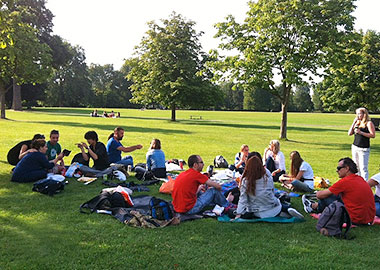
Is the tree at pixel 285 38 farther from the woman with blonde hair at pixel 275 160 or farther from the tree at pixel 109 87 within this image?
the tree at pixel 109 87

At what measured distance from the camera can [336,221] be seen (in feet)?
19.2

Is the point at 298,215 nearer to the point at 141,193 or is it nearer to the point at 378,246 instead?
the point at 378,246

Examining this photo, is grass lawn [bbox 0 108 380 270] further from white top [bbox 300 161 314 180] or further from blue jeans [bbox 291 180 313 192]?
white top [bbox 300 161 314 180]

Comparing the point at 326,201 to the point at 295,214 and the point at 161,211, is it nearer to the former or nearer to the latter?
the point at 295,214

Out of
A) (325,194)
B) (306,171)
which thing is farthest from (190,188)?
(306,171)

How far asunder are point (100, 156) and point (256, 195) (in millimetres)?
5295

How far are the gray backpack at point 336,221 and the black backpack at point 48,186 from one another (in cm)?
584

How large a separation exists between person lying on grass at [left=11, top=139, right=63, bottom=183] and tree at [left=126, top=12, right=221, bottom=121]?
92.3ft

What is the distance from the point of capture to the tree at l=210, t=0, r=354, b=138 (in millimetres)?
19938

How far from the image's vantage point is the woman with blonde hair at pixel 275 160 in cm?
1027

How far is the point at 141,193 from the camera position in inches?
340

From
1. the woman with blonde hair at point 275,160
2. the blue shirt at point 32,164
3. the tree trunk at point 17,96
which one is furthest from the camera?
the tree trunk at point 17,96

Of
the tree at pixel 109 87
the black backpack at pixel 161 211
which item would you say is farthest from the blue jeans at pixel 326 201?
the tree at pixel 109 87

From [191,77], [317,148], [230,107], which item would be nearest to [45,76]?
[191,77]
